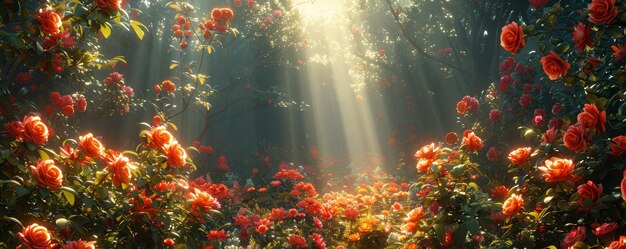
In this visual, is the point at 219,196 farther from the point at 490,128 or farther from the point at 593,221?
the point at 490,128

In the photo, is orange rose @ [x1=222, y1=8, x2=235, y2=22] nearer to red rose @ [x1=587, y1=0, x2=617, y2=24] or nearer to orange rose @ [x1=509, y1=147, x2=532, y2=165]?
orange rose @ [x1=509, y1=147, x2=532, y2=165]

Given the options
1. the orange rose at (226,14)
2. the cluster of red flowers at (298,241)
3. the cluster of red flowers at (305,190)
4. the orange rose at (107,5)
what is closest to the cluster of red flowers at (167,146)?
the orange rose at (107,5)

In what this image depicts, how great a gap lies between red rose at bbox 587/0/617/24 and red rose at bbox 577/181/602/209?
777 mm

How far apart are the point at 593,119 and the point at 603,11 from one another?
50 cm

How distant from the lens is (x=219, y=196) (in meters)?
5.12

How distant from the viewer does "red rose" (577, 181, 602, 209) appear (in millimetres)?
2215

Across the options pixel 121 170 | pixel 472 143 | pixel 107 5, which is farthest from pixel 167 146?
pixel 472 143

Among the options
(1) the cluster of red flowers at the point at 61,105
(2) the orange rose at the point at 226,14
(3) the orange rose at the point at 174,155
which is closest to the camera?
(3) the orange rose at the point at 174,155

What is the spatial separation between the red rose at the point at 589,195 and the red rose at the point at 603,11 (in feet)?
2.55

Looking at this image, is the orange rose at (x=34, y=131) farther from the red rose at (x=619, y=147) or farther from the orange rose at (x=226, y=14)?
the orange rose at (x=226, y=14)

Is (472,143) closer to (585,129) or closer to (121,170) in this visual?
(585,129)

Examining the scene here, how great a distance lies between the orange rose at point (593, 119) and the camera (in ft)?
7.52

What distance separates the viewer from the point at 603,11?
2.24 meters

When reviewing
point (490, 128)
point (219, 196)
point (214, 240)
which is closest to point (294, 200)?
point (219, 196)
